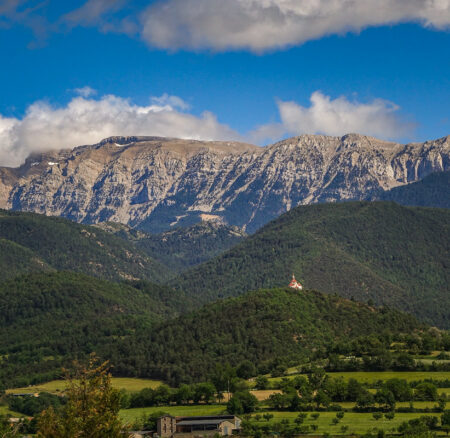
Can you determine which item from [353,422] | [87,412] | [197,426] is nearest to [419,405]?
[353,422]

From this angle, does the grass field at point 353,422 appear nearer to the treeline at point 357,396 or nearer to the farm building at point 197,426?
the treeline at point 357,396

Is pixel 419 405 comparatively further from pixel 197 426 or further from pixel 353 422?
pixel 197 426

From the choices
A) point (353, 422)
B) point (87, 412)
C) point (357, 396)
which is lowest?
point (353, 422)

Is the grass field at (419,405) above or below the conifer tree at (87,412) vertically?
above

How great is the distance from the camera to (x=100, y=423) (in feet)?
207

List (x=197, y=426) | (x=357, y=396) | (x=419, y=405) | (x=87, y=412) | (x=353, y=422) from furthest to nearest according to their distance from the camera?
(x=357, y=396), (x=419, y=405), (x=197, y=426), (x=353, y=422), (x=87, y=412)

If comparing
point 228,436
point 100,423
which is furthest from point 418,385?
point 100,423

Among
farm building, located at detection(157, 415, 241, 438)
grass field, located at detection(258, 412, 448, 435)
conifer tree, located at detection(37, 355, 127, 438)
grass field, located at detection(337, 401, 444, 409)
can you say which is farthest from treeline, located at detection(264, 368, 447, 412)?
conifer tree, located at detection(37, 355, 127, 438)

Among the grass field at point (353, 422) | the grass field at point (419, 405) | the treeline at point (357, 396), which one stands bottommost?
the grass field at point (353, 422)

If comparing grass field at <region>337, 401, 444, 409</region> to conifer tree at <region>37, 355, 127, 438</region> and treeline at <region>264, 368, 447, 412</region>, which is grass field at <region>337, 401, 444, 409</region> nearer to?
treeline at <region>264, 368, 447, 412</region>

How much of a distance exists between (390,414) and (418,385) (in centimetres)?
2586

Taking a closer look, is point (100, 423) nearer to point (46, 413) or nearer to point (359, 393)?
point (46, 413)

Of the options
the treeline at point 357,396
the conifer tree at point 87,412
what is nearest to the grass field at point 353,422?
the treeline at point 357,396

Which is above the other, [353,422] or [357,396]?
[357,396]
